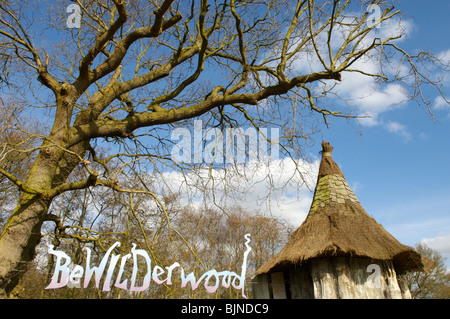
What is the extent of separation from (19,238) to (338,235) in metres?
6.14

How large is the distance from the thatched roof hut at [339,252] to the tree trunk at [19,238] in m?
5.25

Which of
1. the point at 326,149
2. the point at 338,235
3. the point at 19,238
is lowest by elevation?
the point at 19,238

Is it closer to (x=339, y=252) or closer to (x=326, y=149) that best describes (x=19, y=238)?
(x=339, y=252)

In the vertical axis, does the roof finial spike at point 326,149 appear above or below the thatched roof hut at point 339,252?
above

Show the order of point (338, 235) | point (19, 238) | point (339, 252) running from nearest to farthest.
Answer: point (19, 238), point (339, 252), point (338, 235)

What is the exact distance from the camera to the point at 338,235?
7.29m

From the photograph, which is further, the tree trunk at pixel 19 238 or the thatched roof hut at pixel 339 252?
the thatched roof hut at pixel 339 252

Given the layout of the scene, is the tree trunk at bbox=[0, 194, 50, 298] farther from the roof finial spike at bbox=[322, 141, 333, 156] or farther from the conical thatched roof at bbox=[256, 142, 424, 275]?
the roof finial spike at bbox=[322, 141, 333, 156]

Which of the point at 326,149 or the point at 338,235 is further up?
the point at 326,149

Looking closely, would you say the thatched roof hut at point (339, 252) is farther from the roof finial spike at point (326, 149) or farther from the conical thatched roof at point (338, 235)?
the roof finial spike at point (326, 149)

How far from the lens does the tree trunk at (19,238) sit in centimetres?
365

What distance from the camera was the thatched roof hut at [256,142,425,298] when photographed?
6.88 metres

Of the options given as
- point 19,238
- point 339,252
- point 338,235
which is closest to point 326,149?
point 338,235

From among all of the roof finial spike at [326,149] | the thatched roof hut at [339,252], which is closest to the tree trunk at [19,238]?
the thatched roof hut at [339,252]
